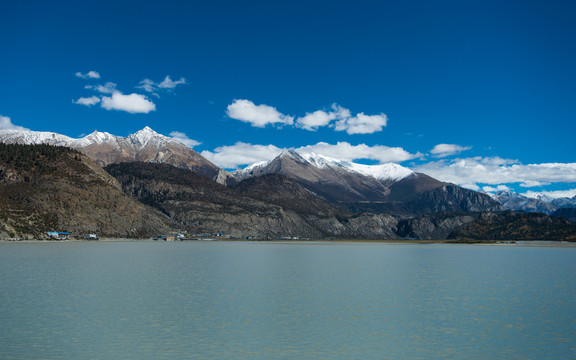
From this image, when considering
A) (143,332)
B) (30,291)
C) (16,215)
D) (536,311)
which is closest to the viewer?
(143,332)

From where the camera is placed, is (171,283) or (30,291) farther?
(171,283)

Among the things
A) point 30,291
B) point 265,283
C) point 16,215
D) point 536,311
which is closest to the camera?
point 536,311

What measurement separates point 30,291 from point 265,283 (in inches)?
1184

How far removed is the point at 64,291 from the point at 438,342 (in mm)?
43077

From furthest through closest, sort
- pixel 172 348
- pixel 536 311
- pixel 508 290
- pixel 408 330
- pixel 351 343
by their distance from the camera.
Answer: pixel 508 290
pixel 536 311
pixel 408 330
pixel 351 343
pixel 172 348

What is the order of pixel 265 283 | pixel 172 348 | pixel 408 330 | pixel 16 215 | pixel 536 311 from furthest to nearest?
pixel 16 215, pixel 265 283, pixel 536 311, pixel 408 330, pixel 172 348

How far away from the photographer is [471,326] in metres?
38.8

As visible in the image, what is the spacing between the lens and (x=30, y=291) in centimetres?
5334

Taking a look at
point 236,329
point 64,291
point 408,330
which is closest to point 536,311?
point 408,330

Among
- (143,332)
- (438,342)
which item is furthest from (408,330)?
(143,332)

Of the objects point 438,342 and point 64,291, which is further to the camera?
point 64,291

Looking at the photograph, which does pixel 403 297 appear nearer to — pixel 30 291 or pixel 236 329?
pixel 236 329

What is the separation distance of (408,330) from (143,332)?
20.8 m

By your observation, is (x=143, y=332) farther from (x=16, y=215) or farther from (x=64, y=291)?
(x=16, y=215)
